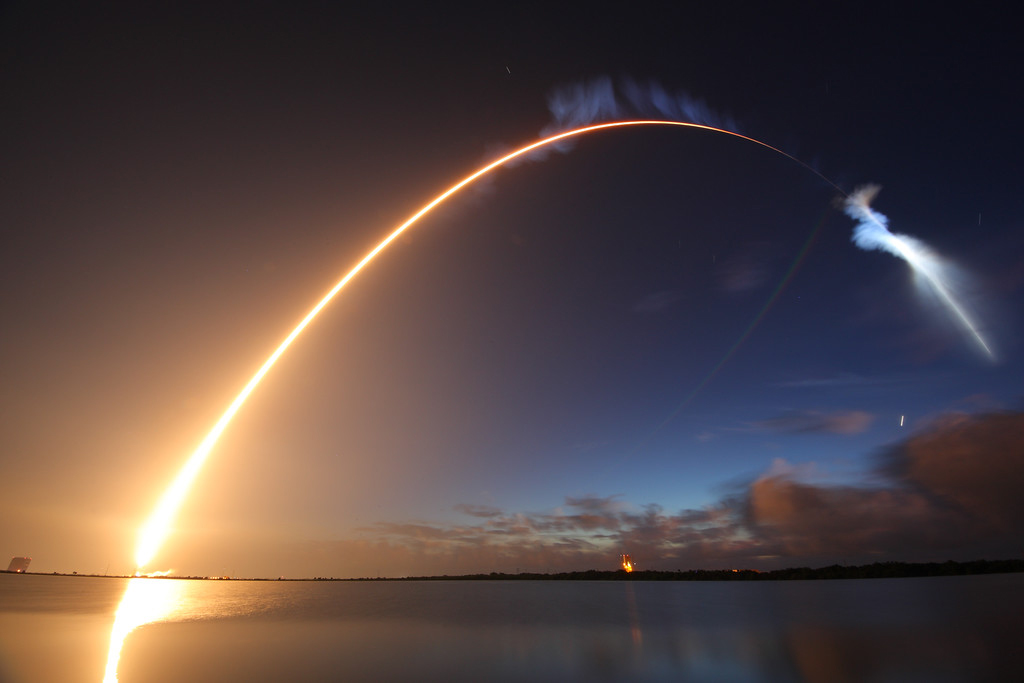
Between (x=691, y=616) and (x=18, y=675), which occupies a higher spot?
(x=18, y=675)

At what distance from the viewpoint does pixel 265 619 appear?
42.0m

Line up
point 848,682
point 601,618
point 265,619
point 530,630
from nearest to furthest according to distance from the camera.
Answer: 1. point 848,682
2. point 530,630
3. point 265,619
4. point 601,618

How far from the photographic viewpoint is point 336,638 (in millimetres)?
29875

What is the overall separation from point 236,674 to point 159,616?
32488 mm

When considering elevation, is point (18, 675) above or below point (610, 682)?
above

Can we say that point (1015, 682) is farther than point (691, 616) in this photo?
No

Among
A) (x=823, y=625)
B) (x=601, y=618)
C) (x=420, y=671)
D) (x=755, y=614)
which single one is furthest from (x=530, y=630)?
(x=755, y=614)

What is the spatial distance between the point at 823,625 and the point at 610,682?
24.9 metres

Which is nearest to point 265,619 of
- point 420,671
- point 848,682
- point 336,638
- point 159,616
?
point 159,616

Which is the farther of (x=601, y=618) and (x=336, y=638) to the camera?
(x=601, y=618)

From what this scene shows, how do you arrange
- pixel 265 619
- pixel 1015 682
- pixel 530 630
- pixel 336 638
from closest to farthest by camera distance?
pixel 1015 682, pixel 336 638, pixel 530 630, pixel 265 619

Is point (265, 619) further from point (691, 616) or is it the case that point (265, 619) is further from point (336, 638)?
point (691, 616)

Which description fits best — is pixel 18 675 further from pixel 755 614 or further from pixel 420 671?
pixel 755 614

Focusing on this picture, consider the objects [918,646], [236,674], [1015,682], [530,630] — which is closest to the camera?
[1015,682]
